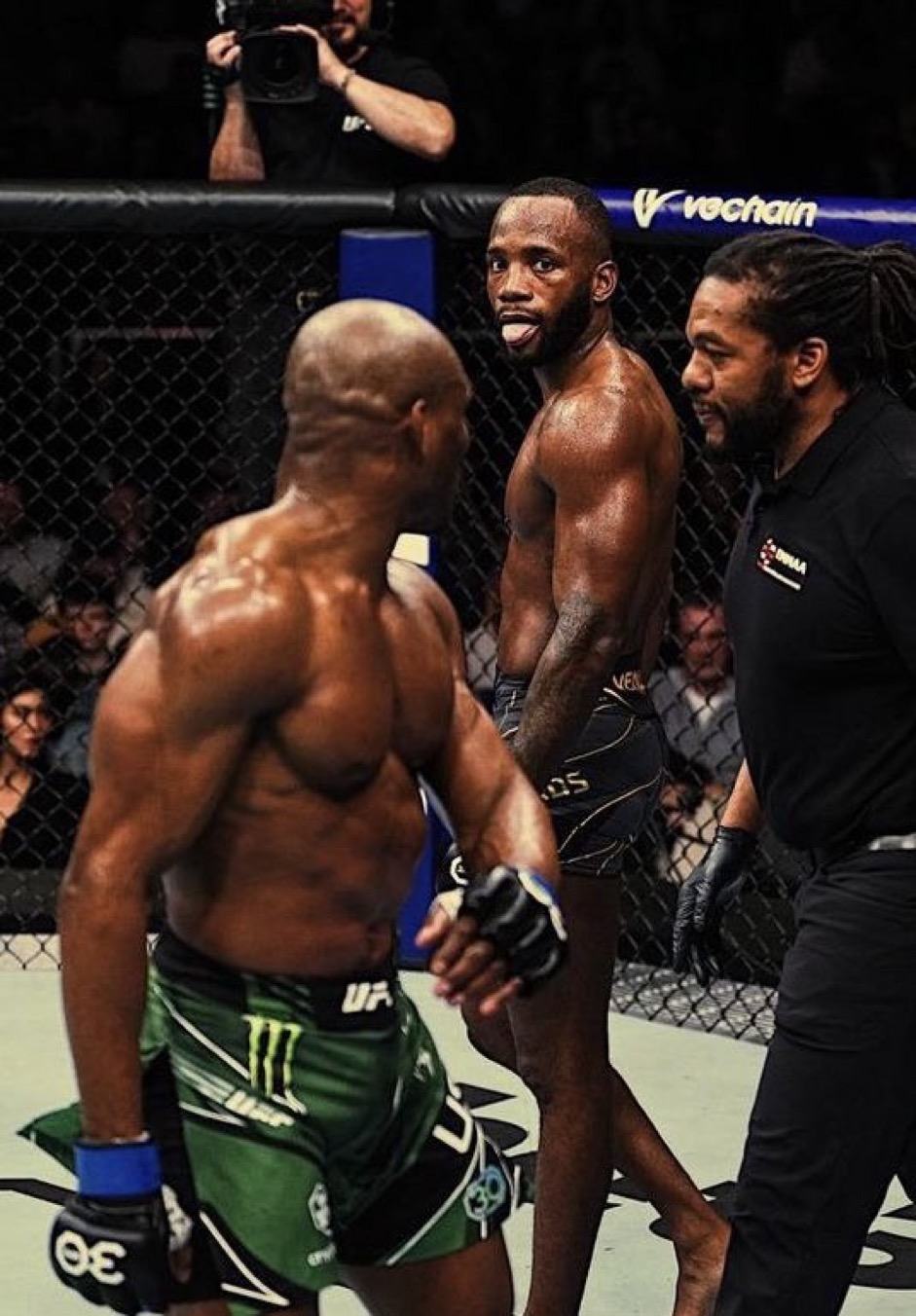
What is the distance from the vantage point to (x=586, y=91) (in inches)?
295

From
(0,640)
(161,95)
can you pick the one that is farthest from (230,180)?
(161,95)

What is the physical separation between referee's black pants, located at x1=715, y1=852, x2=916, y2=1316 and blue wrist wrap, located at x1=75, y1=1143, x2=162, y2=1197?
0.75 m

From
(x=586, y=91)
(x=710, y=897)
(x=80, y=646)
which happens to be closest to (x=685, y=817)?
(x=80, y=646)

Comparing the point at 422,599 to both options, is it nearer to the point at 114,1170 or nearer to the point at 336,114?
the point at 114,1170

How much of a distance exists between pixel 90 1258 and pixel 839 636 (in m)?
1.02

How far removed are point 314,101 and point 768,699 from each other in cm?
277

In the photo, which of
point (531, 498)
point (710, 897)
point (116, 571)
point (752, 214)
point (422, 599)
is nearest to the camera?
point (422, 599)

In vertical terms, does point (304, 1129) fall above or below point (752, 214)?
below

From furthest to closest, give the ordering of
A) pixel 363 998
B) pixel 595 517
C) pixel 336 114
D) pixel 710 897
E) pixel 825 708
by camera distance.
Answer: pixel 336 114 < pixel 595 517 < pixel 710 897 < pixel 825 708 < pixel 363 998

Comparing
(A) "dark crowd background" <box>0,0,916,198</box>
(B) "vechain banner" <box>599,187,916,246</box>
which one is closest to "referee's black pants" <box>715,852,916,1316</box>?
(B) "vechain banner" <box>599,187,916,246</box>

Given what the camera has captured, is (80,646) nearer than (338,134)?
No

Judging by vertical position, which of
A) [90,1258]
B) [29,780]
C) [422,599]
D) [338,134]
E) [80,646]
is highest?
[338,134]

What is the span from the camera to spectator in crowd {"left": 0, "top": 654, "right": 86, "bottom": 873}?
5992mm

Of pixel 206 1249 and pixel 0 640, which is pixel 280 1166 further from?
pixel 0 640
